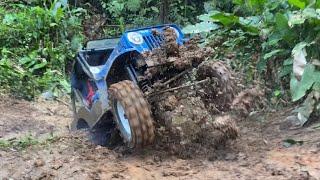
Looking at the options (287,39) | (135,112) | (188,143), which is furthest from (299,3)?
(135,112)

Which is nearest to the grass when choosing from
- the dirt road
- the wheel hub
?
the dirt road

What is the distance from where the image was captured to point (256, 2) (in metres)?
6.99

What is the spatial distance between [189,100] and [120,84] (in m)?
0.67

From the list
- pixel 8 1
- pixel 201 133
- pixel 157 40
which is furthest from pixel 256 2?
pixel 8 1

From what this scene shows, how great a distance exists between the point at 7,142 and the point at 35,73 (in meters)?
4.05

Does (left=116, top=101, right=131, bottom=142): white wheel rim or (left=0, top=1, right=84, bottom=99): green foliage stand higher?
(left=0, top=1, right=84, bottom=99): green foliage

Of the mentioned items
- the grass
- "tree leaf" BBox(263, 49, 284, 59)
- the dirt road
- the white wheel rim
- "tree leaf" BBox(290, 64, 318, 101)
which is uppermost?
"tree leaf" BBox(263, 49, 284, 59)

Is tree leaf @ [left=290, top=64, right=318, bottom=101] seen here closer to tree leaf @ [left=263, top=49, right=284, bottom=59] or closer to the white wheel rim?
tree leaf @ [left=263, top=49, right=284, bottom=59]

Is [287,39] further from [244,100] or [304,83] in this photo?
[244,100]

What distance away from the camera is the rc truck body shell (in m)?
5.29

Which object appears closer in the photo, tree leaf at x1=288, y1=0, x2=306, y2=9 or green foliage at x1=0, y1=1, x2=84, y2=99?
tree leaf at x1=288, y1=0, x2=306, y2=9

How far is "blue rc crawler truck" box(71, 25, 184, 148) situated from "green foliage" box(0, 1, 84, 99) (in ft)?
9.11

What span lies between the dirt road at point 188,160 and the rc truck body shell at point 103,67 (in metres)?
0.38

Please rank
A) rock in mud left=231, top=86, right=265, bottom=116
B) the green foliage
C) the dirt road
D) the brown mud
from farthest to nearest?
the green foliage < rock in mud left=231, top=86, right=265, bottom=116 < the brown mud < the dirt road
